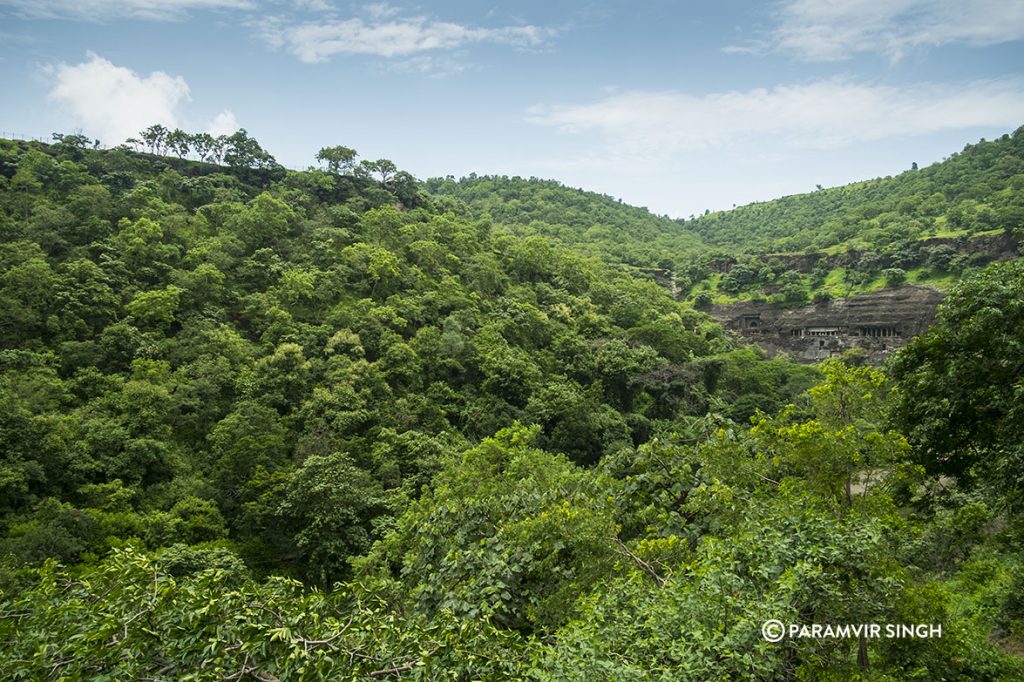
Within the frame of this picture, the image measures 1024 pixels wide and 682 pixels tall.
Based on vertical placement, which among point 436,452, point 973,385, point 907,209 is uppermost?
point 907,209

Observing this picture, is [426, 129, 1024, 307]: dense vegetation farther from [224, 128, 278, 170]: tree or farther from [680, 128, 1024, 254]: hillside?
[224, 128, 278, 170]: tree

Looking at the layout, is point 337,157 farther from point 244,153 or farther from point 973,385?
point 973,385

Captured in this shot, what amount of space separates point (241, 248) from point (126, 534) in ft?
60.2

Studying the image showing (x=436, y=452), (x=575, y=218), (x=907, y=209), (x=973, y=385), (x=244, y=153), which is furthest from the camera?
(x=575, y=218)

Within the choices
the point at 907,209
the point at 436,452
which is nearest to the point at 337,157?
the point at 436,452

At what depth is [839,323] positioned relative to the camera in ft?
144

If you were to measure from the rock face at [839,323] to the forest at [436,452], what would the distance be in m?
2.67

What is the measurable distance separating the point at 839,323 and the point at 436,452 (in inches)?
1495

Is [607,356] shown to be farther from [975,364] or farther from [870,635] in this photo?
[870,635]

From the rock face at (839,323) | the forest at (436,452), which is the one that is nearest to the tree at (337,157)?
the forest at (436,452)

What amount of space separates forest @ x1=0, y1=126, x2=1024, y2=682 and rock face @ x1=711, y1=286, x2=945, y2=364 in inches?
105

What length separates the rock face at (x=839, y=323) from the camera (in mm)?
40156

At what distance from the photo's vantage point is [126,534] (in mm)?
14195

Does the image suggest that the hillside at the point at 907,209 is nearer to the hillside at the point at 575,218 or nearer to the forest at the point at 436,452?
the forest at the point at 436,452
